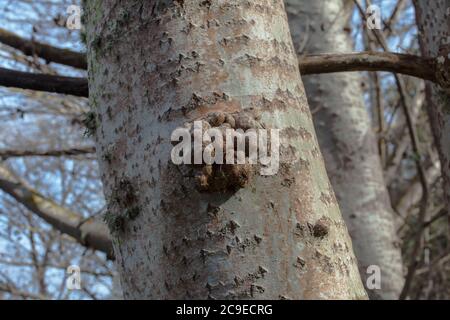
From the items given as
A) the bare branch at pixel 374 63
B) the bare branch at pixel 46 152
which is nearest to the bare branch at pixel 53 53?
the bare branch at pixel 374 63

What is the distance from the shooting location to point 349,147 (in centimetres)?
325

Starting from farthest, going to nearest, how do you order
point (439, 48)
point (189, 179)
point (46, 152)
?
point (46, 152) < point (439, 48) < point (189, 179)

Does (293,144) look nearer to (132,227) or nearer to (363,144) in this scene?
(132,227)

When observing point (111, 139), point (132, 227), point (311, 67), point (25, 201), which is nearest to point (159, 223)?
point (132, 227)

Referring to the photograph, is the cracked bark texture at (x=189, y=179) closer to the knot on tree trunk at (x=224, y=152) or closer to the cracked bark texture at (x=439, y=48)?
the knot on tree trunk at (x=224, y=152)

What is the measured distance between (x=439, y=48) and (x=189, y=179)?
0.89m

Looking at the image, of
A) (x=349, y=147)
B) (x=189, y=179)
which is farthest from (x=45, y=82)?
(x=349, y=147)

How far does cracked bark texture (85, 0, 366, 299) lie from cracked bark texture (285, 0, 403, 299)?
80.3 inches

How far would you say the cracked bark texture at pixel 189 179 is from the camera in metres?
0.92

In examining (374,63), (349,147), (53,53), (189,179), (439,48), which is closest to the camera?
(189,179)

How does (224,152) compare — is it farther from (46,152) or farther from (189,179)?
(46,152)

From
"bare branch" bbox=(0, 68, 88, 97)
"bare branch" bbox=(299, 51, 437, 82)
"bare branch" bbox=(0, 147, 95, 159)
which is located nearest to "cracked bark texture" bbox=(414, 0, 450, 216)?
"bare branch" bbox=(299, 51, 437, 82)

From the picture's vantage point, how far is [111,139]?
105cm
